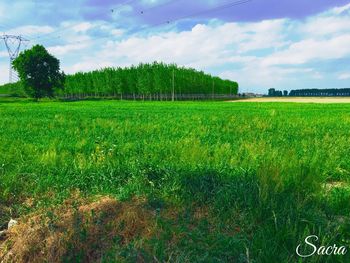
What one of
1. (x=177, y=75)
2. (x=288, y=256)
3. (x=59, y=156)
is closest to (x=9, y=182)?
(x=59, y=156)

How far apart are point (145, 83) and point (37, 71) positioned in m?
31.1

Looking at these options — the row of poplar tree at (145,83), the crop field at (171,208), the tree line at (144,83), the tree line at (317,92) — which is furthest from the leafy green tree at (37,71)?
the tree line at (317,92)

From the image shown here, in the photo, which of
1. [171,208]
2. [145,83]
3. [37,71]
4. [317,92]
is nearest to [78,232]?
[171,208]

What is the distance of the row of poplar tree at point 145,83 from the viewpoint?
110 meters

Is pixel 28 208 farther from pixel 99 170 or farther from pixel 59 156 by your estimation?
pixel 59 156

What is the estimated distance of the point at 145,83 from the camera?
10981 centimetres

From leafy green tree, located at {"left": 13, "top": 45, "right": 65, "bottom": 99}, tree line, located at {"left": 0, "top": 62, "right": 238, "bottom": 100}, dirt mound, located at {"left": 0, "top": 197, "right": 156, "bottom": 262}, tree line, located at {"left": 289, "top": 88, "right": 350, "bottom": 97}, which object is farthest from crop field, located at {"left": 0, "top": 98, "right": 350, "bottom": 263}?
tree line, located at {"left": 289, "top": 88, "right": 350, "bottom": 97}

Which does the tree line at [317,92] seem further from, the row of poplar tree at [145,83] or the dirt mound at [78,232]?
the dirt mound at [78,232]

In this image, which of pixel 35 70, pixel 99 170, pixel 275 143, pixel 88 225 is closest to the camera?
pixel 88 225

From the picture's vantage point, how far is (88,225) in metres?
4.65

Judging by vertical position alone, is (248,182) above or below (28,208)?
above

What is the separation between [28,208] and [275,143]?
20.9 ft

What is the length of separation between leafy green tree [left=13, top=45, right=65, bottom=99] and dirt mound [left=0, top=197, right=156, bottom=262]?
289 ft

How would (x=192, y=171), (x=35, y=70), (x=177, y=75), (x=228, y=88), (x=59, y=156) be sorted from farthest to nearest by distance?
(x=228, y=88), (x=177, y=75), (x=35, y=70), (x=59, y=156), (x=192, y=171)
